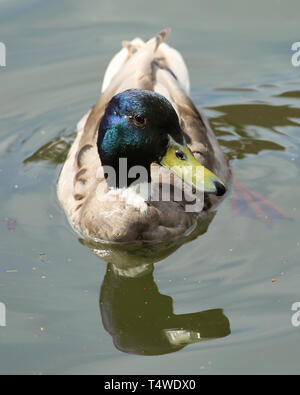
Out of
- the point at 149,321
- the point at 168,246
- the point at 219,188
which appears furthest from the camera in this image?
the point at 168,246

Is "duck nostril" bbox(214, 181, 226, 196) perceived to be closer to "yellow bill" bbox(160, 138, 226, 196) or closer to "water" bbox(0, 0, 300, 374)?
"yellow bill" bbox(160, 138, 226, 196)

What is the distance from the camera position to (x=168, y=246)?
21.3 ft

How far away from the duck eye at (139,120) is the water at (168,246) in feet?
3.91

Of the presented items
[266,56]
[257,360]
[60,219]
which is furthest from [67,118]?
[257,360]

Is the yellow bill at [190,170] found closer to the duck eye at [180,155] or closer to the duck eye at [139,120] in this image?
the duck eye at [180,155]

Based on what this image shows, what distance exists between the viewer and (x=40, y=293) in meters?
5.86

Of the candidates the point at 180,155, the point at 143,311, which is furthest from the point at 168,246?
the point at 180,155

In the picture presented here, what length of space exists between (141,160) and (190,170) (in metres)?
0.44

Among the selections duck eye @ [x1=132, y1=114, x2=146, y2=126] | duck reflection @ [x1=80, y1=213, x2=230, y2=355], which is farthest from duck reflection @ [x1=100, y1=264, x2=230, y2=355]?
duck eye @ [x1=132, y1=114, x2=146, y2=126]

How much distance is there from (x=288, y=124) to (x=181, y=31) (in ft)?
7.75

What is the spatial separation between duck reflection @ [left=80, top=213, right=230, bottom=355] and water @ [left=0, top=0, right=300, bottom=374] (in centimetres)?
1

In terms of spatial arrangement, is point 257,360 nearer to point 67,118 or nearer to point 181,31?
point 67,118

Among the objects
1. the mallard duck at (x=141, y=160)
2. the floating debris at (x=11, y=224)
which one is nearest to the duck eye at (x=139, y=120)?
the mallard duck at (x=141, y=160)

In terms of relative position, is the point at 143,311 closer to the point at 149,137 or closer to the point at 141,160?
the point at 141,160
